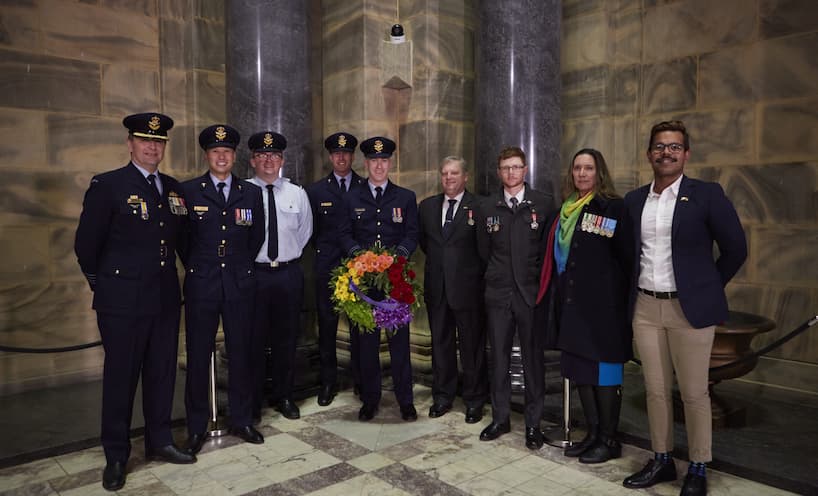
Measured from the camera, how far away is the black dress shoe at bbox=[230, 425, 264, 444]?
14.7 feet

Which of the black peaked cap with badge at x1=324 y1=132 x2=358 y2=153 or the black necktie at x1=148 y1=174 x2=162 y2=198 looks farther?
the black peaked cap with badge at x1=324 y1=132 x2=358 y2=153

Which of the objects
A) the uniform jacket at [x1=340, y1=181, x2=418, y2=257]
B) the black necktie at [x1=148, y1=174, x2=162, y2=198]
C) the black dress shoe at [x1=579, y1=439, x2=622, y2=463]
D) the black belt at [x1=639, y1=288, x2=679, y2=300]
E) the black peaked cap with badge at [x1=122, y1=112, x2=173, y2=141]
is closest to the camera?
the black belt at [x1=639, y1=288, x2=679, y2=300]

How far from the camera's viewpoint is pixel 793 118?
17.9 ft

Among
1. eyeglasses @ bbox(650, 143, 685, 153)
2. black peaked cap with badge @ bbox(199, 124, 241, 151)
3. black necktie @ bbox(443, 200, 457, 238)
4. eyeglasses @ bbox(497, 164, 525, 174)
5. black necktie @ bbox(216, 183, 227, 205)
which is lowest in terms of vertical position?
black necktie @ bbox(443, 200, 457, 238)

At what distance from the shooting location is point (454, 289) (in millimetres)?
4852

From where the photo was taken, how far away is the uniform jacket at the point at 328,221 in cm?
521

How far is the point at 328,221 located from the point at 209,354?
4.77ft

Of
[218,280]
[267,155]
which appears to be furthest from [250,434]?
[267,155]

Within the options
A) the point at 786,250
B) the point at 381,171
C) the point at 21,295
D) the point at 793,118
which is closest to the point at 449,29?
the point at 381,171

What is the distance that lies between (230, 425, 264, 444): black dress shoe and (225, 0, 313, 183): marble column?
2.12 meters

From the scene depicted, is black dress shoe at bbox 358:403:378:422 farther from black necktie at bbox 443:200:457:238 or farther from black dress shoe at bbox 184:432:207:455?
black necktie at bbox 443:200:457:238

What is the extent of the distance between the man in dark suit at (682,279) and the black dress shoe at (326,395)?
2.53 m

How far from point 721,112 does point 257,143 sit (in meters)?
4.13

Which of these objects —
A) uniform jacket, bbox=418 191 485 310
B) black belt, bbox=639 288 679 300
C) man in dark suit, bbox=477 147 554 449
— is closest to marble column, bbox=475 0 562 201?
uniform jacket, bbox=418 191 485 310
